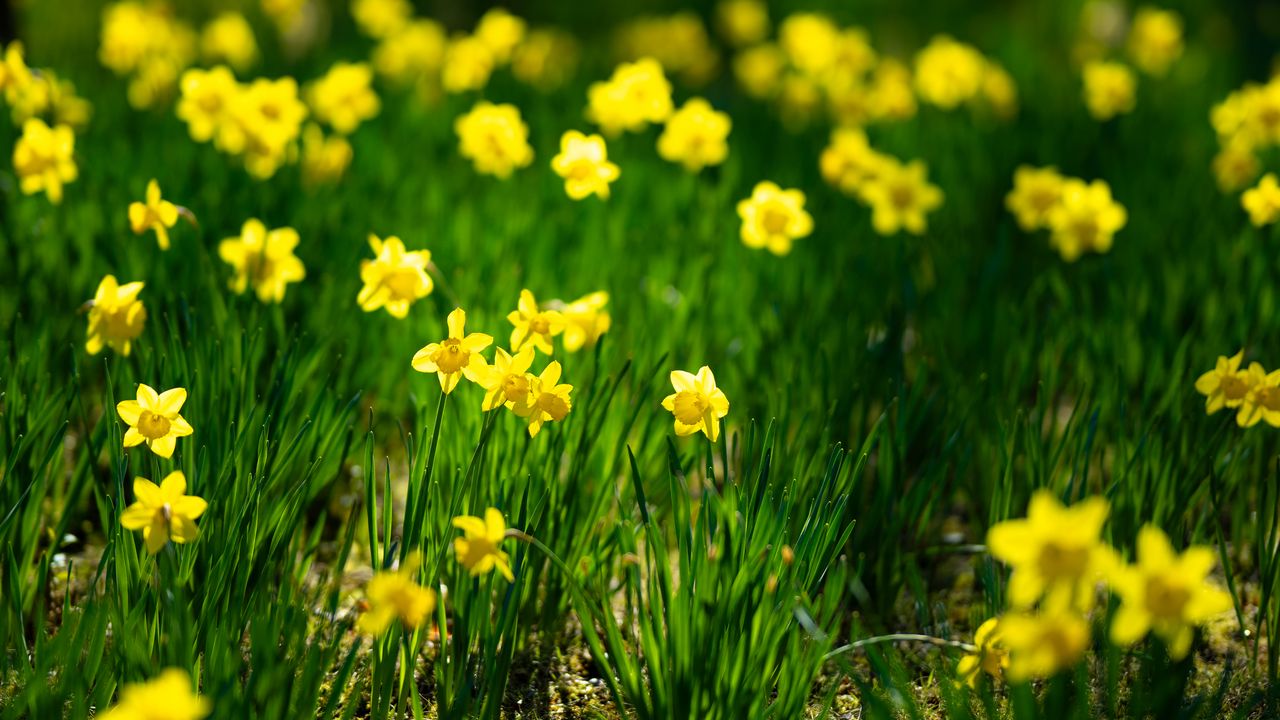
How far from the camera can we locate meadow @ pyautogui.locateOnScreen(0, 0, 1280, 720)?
1.50m

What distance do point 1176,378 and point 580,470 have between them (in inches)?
44.2

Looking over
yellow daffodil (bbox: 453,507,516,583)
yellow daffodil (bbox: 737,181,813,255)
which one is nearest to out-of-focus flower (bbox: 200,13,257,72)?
yellow daffodil (bbox: 737,181,813,255)

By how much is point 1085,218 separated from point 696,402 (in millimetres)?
1604

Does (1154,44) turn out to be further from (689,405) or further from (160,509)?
(160,509)

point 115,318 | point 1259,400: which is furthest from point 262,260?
point 1259,400

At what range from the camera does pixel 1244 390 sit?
70.5 inches

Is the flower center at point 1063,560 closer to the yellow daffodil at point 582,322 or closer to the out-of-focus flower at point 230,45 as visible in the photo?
the yellow daffodil at point 582,322

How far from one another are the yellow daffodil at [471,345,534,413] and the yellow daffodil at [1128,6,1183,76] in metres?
4.13

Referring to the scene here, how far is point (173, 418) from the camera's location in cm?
163

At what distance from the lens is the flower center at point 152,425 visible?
1.62 m

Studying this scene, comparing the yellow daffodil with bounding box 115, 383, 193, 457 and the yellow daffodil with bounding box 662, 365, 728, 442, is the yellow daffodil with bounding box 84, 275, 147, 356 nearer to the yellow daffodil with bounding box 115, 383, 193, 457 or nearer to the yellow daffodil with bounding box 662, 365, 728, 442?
the yellow daffodil with bounding box 115, 383, 193, 457

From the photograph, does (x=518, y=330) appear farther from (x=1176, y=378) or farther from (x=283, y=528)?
(x=1176, y=378)

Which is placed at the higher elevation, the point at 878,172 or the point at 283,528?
the point at 878,172

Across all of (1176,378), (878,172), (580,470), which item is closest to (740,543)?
(580,470)
